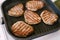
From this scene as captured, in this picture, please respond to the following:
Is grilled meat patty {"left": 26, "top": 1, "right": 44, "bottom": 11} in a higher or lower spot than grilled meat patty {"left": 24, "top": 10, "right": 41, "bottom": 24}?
higher

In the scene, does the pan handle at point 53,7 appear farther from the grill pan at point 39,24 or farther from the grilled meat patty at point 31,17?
the grilled meat patty at point 31,17

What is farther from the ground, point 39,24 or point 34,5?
point 34,5

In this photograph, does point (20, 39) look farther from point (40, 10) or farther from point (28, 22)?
point (40, 10)

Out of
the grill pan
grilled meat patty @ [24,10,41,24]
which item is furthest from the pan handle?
grilled meat patty @ [24,10,41,24]

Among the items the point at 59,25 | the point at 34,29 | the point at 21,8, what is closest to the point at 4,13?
the point at 21,8

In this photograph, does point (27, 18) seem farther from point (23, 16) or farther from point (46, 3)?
point (46, 3)

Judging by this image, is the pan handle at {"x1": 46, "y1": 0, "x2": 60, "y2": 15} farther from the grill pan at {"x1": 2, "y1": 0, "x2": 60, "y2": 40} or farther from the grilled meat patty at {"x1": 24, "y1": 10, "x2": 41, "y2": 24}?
the grilled meat patty at {"x1": 24, "y1": 10, "x2": 41, "y2": 24}

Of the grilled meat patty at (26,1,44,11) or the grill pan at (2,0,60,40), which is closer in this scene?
the grill pan at (2,0,60,40)

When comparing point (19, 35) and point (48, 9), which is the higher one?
point (48, 9)

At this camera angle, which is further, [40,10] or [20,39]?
[40,10]
